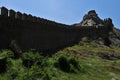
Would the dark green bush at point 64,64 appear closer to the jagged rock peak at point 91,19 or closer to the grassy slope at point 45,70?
the grassy slope at point 45,70

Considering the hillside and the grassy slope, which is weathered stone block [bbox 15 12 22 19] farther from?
the grassy slope

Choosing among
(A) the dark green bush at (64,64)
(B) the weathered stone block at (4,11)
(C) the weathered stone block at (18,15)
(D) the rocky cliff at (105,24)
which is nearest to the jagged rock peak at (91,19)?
(D) the rocky cliff at (105,24)

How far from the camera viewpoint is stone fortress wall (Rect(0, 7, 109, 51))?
112ft

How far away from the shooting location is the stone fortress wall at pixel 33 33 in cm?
3425

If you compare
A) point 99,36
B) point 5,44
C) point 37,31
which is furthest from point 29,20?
point 99,36

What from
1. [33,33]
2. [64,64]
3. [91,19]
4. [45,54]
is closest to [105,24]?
[91,19]

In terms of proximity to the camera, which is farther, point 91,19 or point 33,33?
point 91,19

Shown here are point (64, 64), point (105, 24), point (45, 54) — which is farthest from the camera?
point (105, 24)

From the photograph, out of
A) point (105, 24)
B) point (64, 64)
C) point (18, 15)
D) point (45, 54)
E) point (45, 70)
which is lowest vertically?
point (45, 70)

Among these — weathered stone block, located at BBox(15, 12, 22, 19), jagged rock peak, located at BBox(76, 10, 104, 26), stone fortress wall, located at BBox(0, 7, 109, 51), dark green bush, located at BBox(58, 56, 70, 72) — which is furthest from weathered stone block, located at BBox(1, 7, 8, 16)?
jagged rock peak, located at BBox(76, 10, 104, 26)

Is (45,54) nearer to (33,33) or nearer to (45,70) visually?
(33,33)

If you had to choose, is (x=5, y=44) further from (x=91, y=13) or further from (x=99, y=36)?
(x=91, y=13)

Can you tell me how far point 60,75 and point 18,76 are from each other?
5.07 m

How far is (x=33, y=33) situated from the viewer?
40.8m
